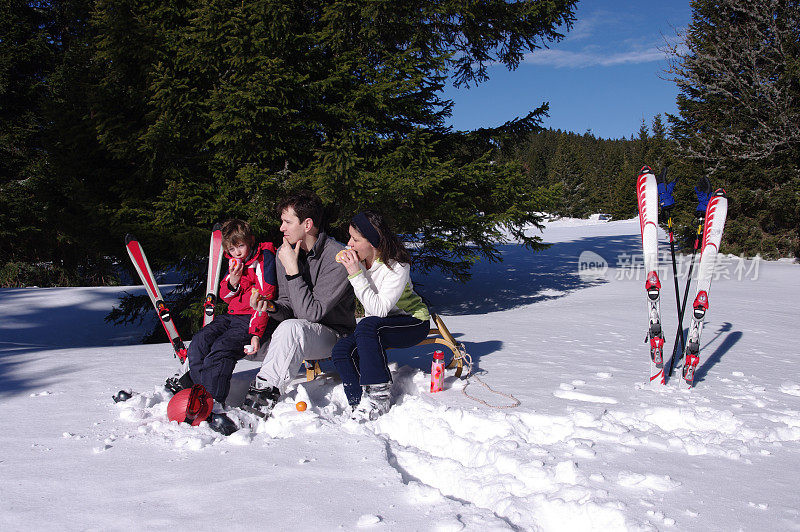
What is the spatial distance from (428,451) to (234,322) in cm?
169

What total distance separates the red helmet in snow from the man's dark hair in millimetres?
1349

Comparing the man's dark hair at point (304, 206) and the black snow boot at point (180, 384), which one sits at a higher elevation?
the man's dark hair at point (304, 206)

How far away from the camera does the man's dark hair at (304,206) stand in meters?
3.63

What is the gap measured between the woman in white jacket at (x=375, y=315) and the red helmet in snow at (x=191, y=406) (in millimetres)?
850

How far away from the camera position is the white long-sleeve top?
11.1 ft

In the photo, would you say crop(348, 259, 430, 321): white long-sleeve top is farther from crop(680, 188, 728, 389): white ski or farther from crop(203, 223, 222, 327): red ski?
crop(680, 188, 728, 389): white ski

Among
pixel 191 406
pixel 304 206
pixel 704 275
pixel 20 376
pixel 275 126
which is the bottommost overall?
pixel 20 376

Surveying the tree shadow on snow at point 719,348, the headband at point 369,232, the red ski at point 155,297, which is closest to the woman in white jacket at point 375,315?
the headband at point 369,232

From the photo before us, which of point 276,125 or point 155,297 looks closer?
point 155,297

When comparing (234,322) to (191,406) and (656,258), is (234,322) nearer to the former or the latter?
(191,406)

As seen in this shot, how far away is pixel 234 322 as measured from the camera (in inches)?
A: 143

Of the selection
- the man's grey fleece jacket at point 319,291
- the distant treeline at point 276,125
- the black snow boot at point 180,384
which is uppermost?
the distant treeline at point 276,125

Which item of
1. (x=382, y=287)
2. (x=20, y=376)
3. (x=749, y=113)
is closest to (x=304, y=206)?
(x=382, y=287)

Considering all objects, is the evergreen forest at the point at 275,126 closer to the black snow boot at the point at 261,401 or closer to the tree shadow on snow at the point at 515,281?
the tree shadow on snow at the point at 515,281
